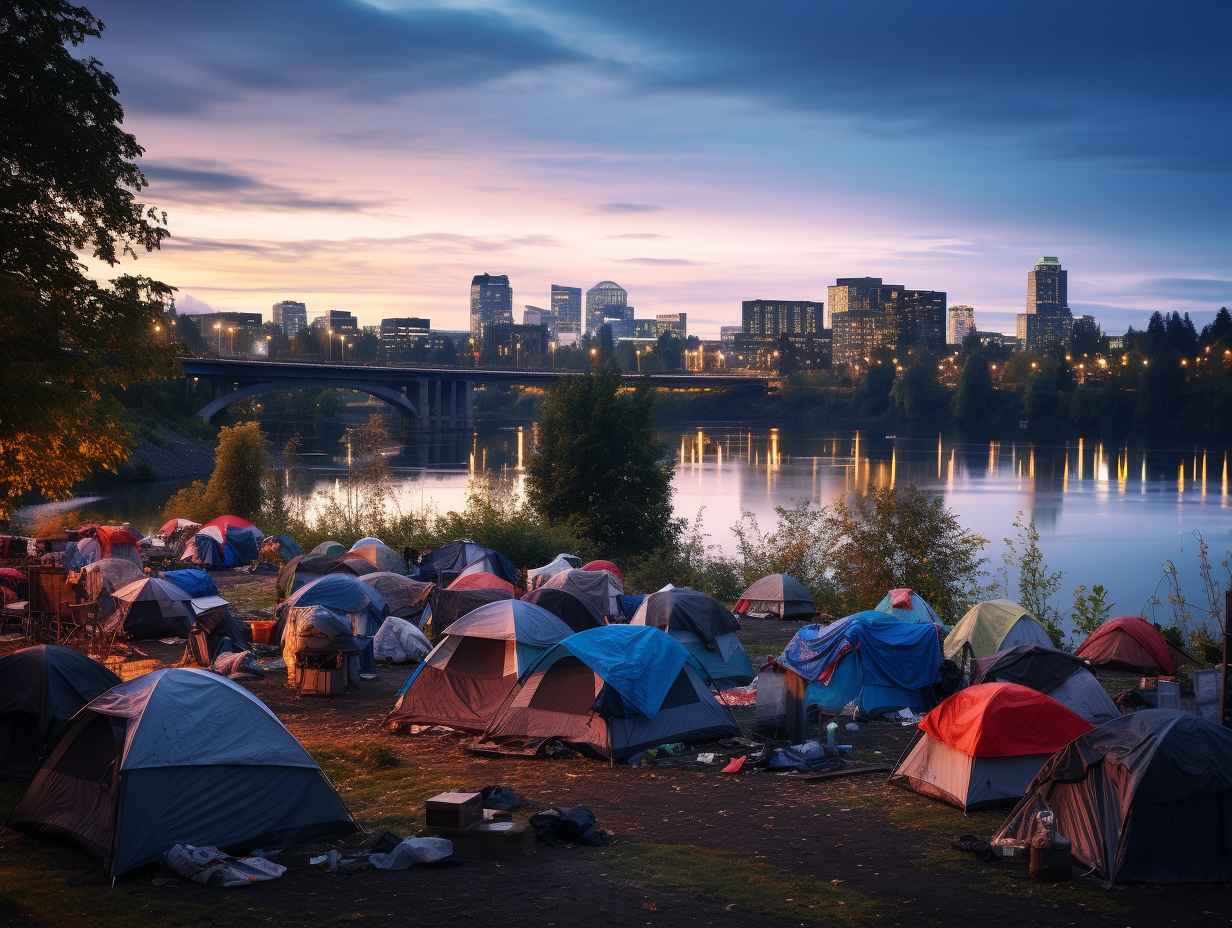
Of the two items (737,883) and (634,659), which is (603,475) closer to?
(634,659)

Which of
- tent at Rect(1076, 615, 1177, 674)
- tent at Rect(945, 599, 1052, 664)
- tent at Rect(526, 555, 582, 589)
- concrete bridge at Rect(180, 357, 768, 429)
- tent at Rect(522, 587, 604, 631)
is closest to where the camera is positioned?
tent at Rect(945, 599, 1052, 664)

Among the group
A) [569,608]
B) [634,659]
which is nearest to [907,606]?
[569,608]

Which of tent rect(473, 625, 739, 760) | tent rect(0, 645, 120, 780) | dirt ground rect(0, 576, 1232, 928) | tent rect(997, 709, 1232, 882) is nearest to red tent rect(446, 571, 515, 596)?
tent rect(473, 625, 739, 760)

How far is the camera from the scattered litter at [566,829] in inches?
428

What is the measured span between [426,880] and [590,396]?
3567cm

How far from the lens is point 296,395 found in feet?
365

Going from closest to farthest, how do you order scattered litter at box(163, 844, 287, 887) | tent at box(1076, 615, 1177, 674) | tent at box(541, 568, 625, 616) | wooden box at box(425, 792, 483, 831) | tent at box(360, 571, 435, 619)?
scattered litter at box(163, 844, 287, 887) < wooden box at box(425, 792, 483, 831) < tent at box(1076, 615, 1177, 674) < tent at box(541, 568, 625, 616) < tent at box(360, 571, 435, 619)

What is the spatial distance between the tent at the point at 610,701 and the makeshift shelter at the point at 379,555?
14.9 m

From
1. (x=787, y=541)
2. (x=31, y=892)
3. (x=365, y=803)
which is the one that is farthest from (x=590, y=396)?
(x=31, y=892)

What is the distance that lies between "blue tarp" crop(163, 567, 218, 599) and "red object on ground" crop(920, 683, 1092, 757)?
1659cm

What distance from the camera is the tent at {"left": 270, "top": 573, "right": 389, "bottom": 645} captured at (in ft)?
71.4

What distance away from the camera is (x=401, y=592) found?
2455 centimetres

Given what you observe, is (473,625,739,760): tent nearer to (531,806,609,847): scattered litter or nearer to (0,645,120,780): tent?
(531,806,609,847): scattered litter

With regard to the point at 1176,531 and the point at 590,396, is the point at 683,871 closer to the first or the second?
the point at 590,396
